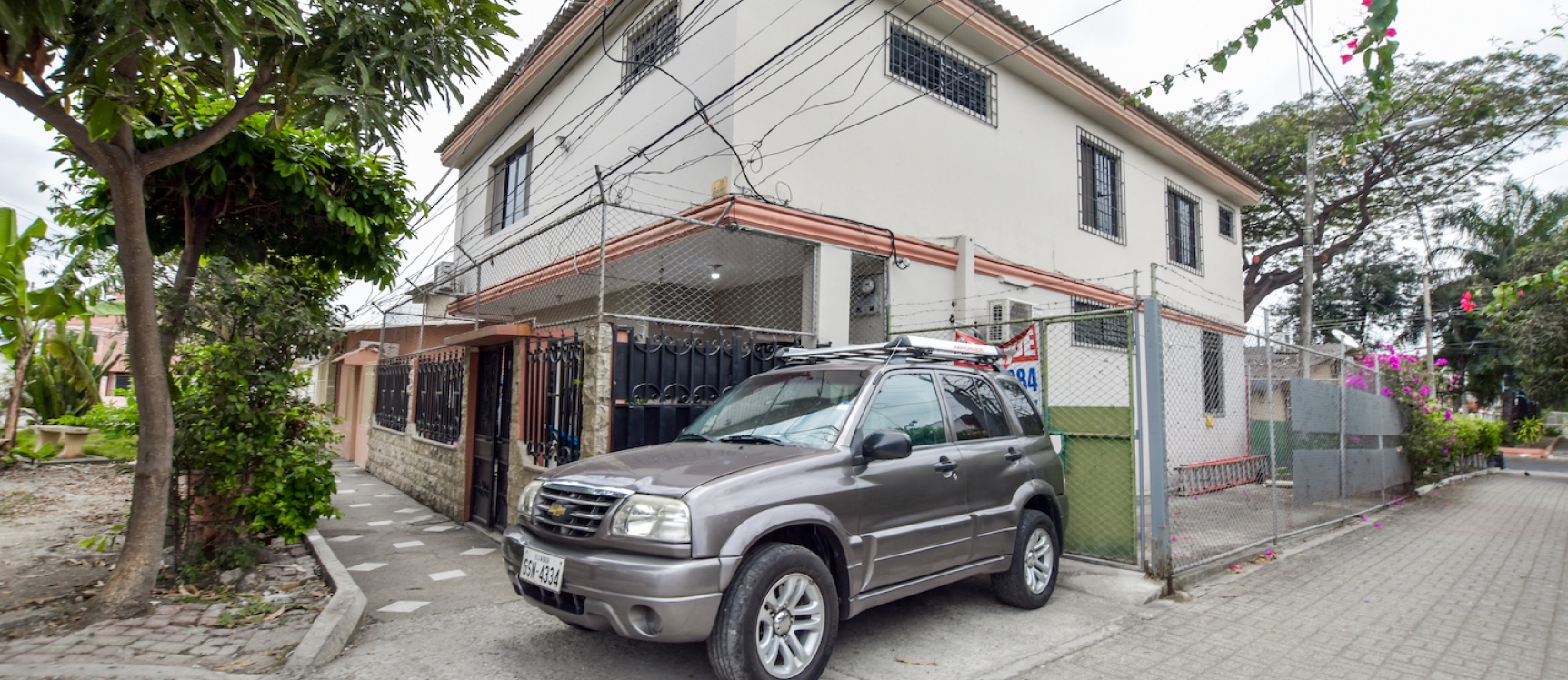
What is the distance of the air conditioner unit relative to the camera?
9000 millimetres

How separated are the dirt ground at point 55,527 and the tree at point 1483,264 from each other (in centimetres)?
2967

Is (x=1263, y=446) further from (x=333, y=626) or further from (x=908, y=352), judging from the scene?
(x=333, y=626)

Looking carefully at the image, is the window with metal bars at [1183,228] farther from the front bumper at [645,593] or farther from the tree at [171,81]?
the front bumper at [645,593]

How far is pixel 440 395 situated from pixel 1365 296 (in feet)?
104

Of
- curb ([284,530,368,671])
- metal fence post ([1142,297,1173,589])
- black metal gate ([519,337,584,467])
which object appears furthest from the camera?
black metal gate ([519,337,584,467])

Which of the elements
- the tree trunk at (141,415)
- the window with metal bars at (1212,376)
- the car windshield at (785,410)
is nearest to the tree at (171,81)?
the tree trunk at (141,415)

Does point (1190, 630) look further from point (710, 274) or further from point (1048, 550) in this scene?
point (710, 274)

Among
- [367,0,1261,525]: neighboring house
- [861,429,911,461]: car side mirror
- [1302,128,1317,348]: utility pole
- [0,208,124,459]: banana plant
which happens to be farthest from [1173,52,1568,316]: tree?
[0,208,124,459]: banana plant

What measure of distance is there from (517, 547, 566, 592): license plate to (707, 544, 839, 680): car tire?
2.59 ft

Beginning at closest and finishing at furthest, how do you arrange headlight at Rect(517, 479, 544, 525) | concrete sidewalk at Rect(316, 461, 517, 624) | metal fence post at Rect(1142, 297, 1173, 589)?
1. headlight at Rect(517, 479, 544, 525)
2. concrete sidewalk at Rect(316, 461, 517, 624)
3. metal fence post at Rect(1142, 297, 1173, 589)

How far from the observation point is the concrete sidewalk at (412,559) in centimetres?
532

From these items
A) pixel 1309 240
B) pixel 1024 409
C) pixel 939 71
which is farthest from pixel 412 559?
pixel 1309 240

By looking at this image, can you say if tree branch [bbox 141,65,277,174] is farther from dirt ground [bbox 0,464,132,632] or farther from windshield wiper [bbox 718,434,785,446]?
windshield wiper [bbox 718,434,785,446]

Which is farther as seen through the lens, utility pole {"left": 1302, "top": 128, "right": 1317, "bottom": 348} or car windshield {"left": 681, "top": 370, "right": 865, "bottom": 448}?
utility pole {"left": 1302, "top": 128, "right": 1317, "bottom": 348}
